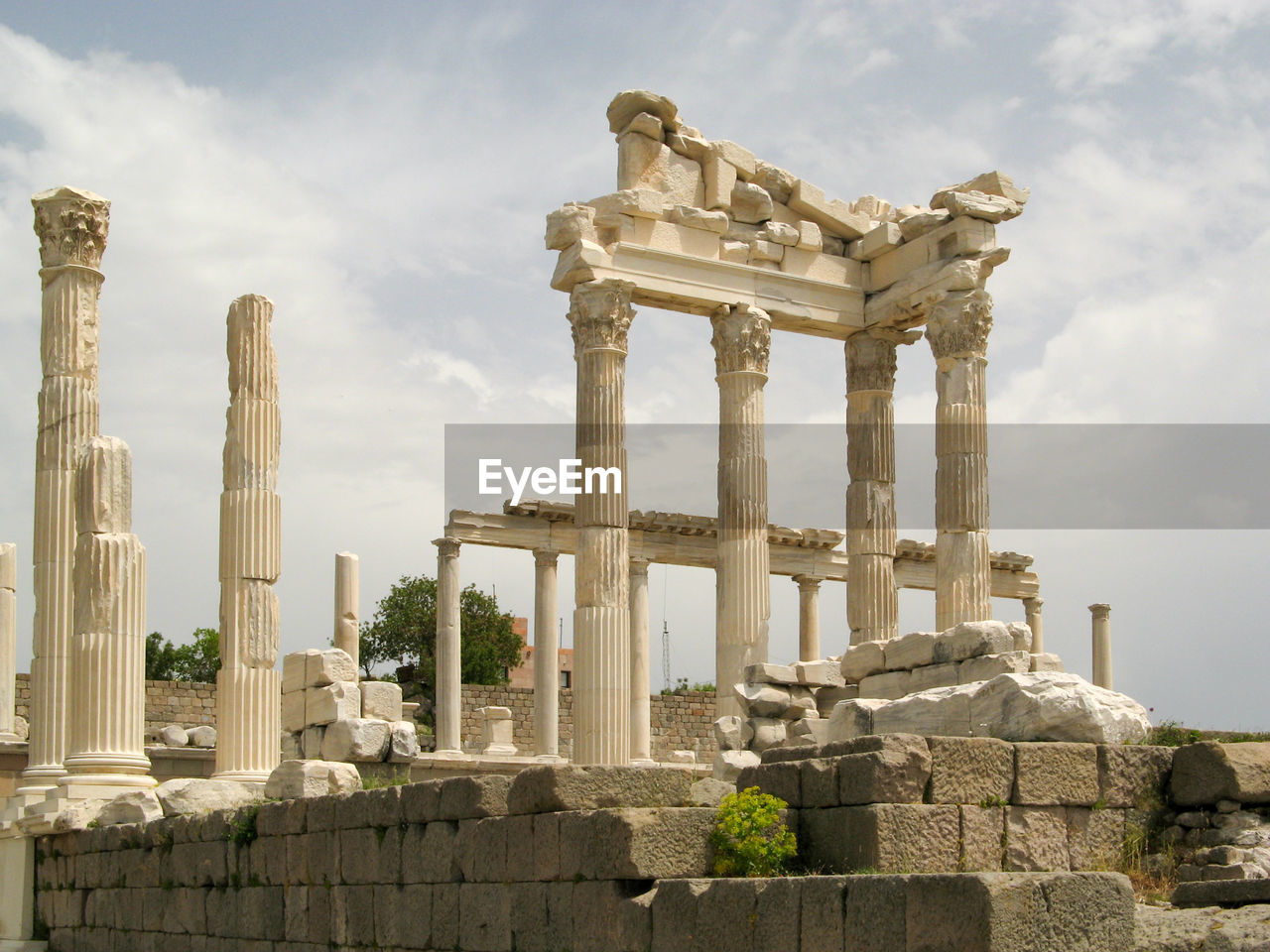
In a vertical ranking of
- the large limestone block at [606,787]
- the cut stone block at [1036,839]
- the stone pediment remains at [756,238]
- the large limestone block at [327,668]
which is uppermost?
the stone pediment remains at [756,238]

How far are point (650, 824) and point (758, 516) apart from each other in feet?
51.0

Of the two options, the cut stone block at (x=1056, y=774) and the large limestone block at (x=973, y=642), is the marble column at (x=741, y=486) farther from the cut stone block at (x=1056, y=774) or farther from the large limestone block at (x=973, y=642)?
the cut stone block at (x=1056, y=774)

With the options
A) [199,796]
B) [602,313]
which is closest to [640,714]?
[602,313]

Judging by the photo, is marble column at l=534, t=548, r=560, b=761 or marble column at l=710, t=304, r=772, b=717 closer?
marble column at l=710, t=304, r=772, b=717

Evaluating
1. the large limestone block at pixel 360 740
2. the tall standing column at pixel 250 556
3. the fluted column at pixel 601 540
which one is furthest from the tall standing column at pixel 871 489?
the large limestone block at pixel 360 740

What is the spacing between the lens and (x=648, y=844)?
10.7 m

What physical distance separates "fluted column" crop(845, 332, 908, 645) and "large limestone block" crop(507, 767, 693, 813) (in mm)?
15679

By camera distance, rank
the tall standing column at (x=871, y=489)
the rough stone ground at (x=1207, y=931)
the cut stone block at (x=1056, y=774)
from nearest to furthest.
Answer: the rough stone ground at (x=1207, y=931) < the cut stone block at (x=1056, y=774) < the tall standing column at (x=871, y=489)

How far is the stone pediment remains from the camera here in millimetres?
25578

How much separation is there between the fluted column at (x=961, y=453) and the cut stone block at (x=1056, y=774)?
13643 mm

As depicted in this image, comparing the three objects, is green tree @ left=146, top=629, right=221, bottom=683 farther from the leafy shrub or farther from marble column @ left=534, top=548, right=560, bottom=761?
the leafy shrub

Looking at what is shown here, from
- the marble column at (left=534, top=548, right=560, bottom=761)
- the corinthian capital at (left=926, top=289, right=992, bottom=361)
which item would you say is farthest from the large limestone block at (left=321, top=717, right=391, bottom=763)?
the marble column at (left=534, top=548, right=560, bottom=761)

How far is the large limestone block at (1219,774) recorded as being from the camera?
11719 millimetres

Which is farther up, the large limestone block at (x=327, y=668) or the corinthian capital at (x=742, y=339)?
the corinthian capital at (x=742, y=339)
